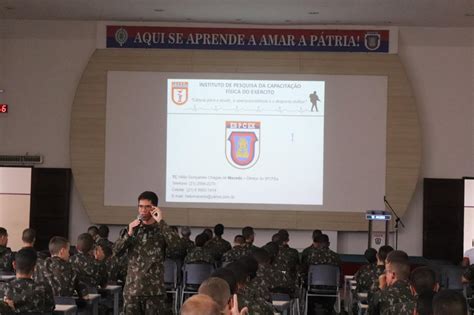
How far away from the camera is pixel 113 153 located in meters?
17.7

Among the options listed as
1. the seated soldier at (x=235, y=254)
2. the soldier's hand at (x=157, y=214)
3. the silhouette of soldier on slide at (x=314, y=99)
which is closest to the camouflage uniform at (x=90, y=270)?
the seated soldier at (x=235, y=254)

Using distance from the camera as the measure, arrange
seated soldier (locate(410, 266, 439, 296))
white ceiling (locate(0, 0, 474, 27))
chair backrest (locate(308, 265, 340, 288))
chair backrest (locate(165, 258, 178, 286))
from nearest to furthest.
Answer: seated soldier (locate(410, 266, 439, 296))
chair backrest (locate(165, 258, 178, 286))
chair backrest (locate(308, 265, 340, 288))
white ceiling (locate(0, 0, 474, 27))

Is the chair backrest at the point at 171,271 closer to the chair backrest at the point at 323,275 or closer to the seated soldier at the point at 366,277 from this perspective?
the chair backrest at the point at 323,275

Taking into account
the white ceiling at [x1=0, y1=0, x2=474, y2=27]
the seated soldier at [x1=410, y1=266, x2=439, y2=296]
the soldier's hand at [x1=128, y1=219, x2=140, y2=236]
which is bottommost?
the seated soldier at [x1=410, y1=266, x2=439, y2=296]

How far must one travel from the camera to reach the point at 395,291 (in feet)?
24.5

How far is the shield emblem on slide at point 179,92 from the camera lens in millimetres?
17578

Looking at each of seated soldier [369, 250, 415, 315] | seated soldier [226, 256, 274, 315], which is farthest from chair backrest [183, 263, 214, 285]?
seated soldier [226, 256, 274, 315]

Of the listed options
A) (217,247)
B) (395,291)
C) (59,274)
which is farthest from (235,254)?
(395,291)

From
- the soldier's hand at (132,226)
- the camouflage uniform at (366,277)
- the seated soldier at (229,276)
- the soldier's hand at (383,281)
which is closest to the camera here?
the seated soldier at (229,276)

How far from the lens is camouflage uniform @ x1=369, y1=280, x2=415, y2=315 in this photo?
7.36 metres

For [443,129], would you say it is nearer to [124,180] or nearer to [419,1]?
[419,1]

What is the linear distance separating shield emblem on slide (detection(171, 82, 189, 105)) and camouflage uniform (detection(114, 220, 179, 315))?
1037 cm

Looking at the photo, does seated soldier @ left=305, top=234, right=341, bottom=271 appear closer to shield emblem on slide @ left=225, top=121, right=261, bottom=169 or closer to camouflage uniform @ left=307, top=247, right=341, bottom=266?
camouflage uniform @ left=307, top=247, right=341, bottom=266

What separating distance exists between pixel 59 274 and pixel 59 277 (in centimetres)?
3
